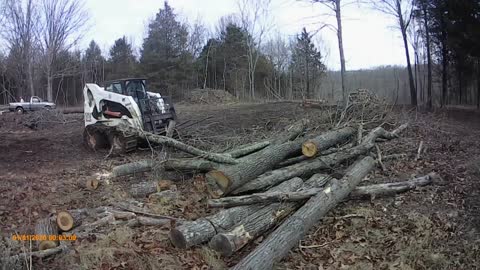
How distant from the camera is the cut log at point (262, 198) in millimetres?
6266

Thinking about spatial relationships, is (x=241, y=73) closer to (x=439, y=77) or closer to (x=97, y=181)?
(x=439, y=77)

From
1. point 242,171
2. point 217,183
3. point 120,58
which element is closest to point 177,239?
point 217,183

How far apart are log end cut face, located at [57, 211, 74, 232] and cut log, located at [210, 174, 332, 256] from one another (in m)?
2.03

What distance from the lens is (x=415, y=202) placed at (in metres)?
6.77

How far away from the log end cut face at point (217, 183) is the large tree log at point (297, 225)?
1206 mm

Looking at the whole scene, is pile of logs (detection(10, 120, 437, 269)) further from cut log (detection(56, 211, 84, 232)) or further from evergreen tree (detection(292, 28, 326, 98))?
evergreen tree (detection(292, 28, 326, 98))

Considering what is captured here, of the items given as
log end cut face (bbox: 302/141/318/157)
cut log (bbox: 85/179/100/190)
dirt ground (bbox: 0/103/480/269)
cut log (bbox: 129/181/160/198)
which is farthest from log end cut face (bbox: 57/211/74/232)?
log end cut face (bbox: 302/141/318/157)

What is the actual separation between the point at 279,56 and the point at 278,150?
35.9m

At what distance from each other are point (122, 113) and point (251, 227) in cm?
772

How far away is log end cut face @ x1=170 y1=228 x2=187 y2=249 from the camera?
5369 millimetres

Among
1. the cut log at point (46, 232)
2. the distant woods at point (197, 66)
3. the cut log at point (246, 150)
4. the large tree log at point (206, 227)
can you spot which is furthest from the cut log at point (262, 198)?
the distant woods at point (197, 66)

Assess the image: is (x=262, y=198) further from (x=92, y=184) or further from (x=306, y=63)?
(x=306, y=63)

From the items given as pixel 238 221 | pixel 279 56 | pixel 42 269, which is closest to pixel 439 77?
pixel 279 56

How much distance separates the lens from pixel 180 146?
31.7ft
